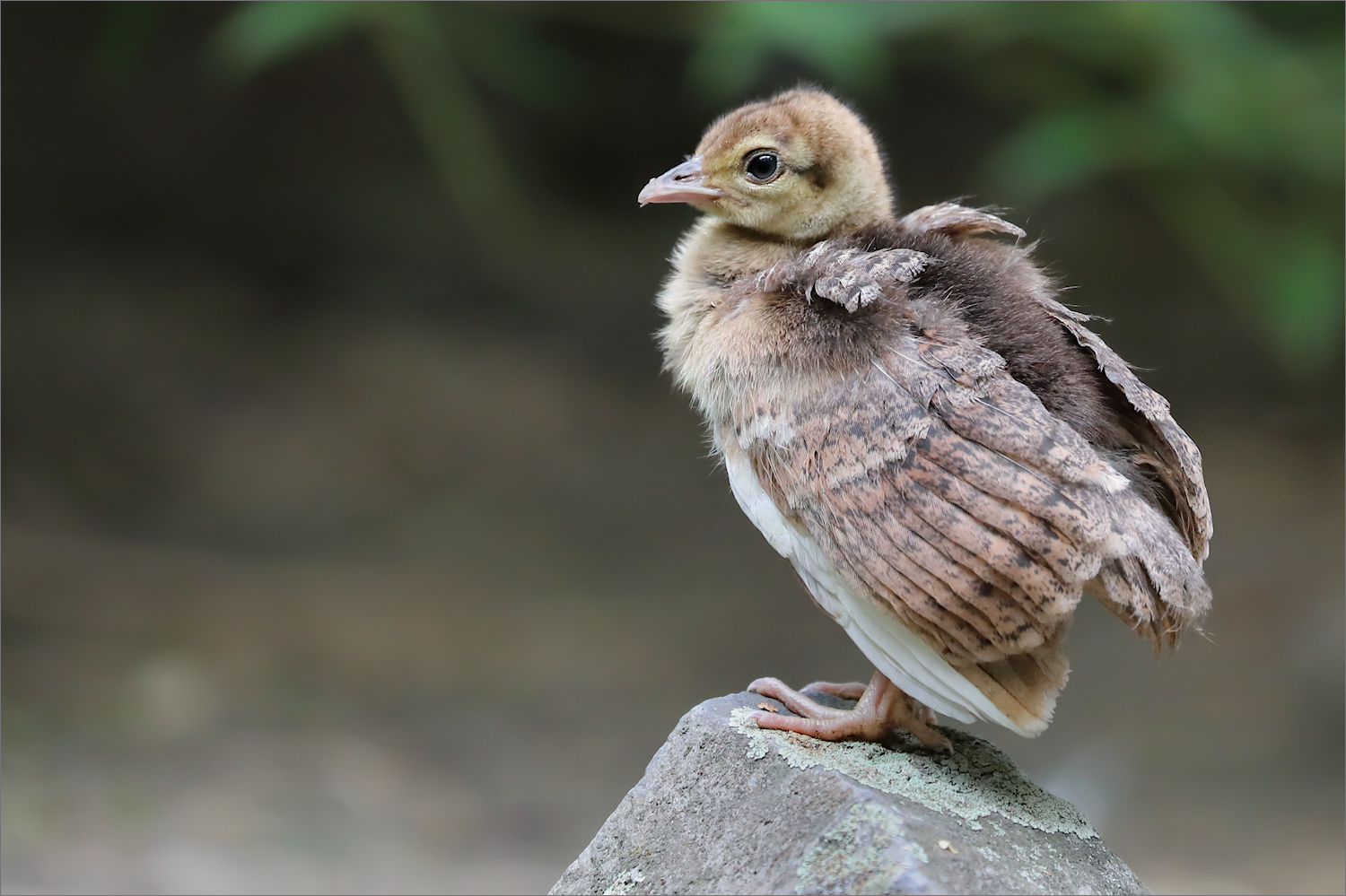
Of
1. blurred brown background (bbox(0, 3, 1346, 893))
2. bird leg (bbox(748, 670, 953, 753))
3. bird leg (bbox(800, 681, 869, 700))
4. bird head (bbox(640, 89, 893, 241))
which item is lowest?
bird leg (bbox(748, 670, 953, 753))

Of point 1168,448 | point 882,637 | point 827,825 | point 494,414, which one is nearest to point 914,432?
point 882,637

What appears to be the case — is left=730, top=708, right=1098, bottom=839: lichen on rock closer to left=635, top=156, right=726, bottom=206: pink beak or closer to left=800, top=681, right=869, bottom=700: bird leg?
left=800, top=681, right=869, bottom=700: bird leg

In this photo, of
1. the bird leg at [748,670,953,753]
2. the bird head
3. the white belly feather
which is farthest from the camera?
the bird head

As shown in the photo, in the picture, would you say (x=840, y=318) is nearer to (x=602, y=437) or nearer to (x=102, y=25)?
(x=602, y=437)

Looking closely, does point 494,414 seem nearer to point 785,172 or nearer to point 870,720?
point 785,172

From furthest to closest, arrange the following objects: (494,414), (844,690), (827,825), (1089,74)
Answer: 1. (494,414)
2. (1089,74)
3. (844,690)
4. (827,825)

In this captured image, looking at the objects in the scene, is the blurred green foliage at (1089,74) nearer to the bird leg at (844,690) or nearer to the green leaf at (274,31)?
the green leaf at (274,31)

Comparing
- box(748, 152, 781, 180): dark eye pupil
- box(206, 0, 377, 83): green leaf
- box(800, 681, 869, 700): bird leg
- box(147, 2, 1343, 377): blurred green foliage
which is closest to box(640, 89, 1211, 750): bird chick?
box(748, 152, 781, 180): dark eye pupil
